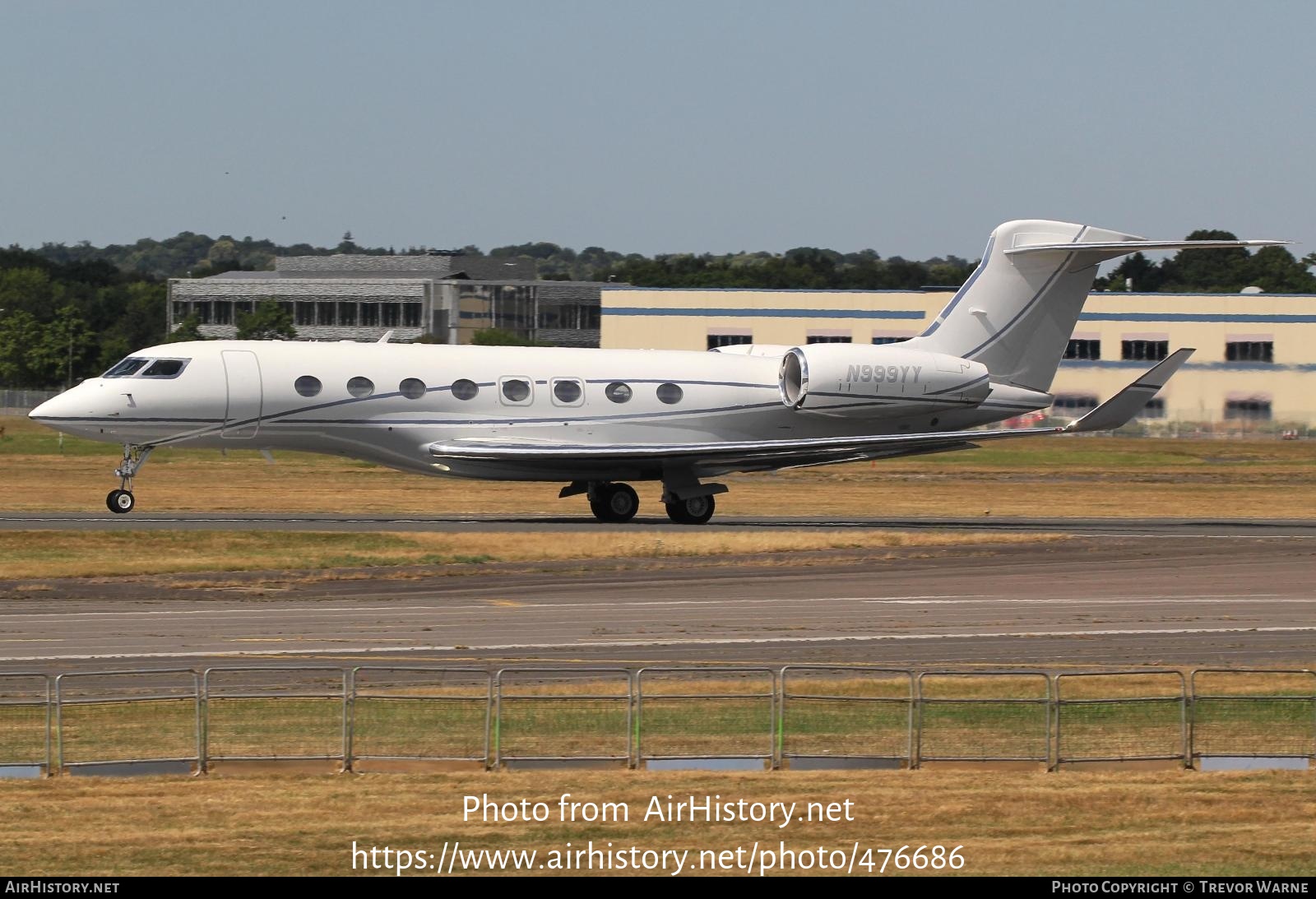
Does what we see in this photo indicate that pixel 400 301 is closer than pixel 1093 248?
No

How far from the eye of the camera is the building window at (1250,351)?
285 ft

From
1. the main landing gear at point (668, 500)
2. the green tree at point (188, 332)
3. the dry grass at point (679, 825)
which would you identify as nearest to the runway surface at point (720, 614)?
the main landing gear at point (668, 500)

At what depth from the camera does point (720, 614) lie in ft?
84.7

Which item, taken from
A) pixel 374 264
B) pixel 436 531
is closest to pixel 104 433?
pixel 436 531

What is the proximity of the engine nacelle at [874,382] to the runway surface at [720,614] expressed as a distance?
5729 millimetres

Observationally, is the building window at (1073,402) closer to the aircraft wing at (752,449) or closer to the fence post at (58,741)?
the aircraft wing at (752,449)

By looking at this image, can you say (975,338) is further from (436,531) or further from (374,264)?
(374,264)

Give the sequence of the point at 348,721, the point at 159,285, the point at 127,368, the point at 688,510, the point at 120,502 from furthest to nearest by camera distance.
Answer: the point at 159,285, the point at 688,510, the point at 120,502, the point at 127,368, the point at 348,721

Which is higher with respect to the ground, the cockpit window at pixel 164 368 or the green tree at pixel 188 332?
the cockpit window at pixel 164 368

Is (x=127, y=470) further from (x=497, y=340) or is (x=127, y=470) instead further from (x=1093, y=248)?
(x=497, y=340)

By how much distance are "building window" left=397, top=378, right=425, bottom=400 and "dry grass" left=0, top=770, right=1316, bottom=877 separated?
2204cm

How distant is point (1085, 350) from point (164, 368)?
207ft

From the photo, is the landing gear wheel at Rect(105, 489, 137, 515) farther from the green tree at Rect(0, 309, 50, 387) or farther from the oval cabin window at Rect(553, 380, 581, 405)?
the green tree at Rect(0, 309, 50, 387)

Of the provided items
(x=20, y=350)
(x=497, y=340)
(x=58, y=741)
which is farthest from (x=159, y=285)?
(x=58, y=741)
